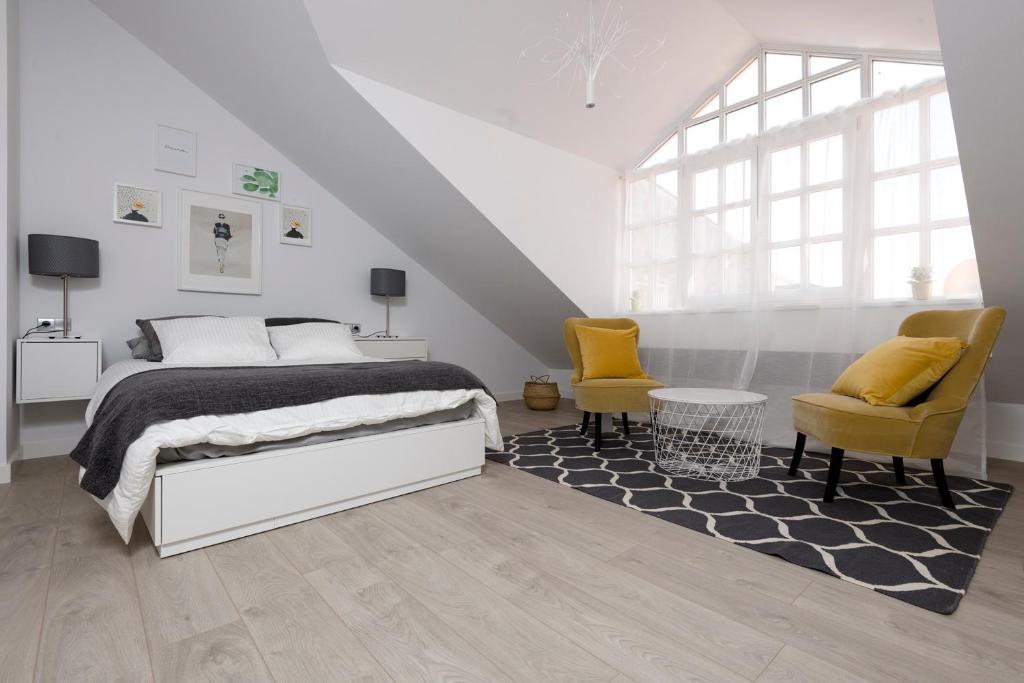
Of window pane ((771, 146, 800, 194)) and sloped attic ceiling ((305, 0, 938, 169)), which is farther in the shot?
window pane ((771, 146, 800, 194))

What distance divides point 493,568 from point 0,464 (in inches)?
103

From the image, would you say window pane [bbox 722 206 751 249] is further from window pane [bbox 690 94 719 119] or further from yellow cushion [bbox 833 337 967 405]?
yellow cushion [bbox 833 337 967 405]

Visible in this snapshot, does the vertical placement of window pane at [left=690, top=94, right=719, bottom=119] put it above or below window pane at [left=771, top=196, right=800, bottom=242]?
above

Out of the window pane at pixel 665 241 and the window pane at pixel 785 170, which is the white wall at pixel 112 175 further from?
the window pane at pixel 785 170

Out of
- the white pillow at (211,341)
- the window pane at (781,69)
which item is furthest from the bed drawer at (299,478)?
the window pane at (781,69)

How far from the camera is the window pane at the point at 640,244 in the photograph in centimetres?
431

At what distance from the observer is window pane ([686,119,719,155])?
407 cm

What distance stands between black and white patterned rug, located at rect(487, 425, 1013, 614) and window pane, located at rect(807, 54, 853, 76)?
266 cm

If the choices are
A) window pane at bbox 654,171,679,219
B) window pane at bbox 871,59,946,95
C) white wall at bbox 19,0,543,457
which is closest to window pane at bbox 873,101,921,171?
window pane at bbox 871,59,946,95

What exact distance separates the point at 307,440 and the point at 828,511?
2.26m

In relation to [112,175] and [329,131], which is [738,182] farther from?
[112,175]

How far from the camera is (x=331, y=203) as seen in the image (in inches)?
167

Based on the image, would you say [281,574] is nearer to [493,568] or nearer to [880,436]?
[493,568]

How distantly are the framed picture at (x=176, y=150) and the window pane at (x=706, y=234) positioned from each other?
377 cm
